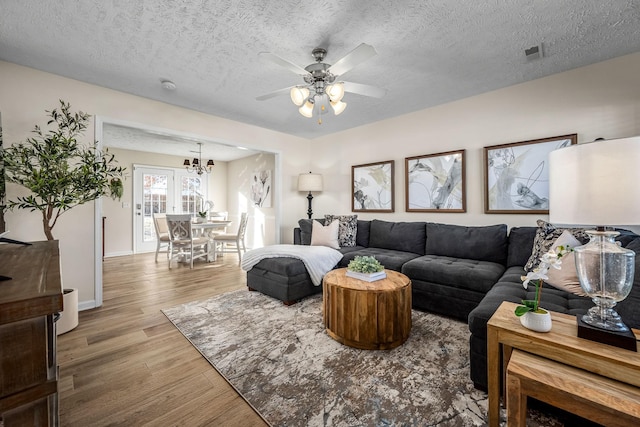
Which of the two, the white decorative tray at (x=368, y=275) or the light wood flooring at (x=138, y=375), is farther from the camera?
the white decorative tray at (x=368, y=275)

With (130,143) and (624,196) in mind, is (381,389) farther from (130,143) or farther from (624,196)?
(130,143)

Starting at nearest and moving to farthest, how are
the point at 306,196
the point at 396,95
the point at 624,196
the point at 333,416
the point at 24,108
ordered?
the point at 624,196 < the point at 333,416 < the point at 24,108 < the point at 396,95 < the point at 306,196

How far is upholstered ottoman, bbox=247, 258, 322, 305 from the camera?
2.93m

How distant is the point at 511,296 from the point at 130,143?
6.84 meters

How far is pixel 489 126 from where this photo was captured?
3.25 m

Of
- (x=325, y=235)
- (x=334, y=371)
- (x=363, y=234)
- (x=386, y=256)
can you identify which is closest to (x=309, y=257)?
(x=325, y=235)

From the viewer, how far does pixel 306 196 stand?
5379 mm

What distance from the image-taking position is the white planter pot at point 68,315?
2283mm

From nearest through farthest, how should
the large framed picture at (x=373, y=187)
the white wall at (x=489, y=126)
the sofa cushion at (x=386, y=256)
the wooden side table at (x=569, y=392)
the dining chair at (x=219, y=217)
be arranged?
the wooden side table at (x=569, y=392) → the white wall at (x=489, y=126) → the sofa cushion at (x=386, y=256) → the large framed picture at (x=373, y=187) → the dining chair at (x=219, y=217)

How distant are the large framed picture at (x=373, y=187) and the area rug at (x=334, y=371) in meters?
2.01

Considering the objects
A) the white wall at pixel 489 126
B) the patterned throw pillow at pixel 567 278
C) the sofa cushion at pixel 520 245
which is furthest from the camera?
the sofa cushion at pixel 520 245

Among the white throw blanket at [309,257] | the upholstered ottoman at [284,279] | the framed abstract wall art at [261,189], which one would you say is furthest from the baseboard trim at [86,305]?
the framed abstract wall art at [261,189]

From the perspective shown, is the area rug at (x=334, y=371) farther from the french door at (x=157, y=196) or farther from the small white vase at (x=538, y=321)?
the french door at (x=157, y=196)

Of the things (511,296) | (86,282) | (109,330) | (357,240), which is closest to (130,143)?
(86,282)
